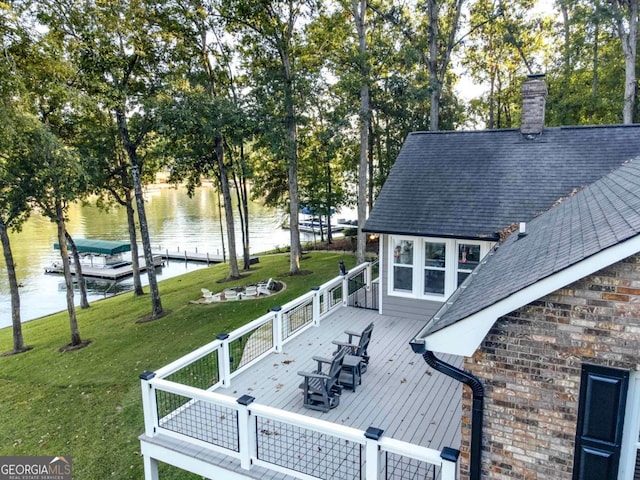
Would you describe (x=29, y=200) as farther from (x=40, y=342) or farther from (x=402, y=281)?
(x=402, y=281)

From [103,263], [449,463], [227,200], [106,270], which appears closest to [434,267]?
[449,463]

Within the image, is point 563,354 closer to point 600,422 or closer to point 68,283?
point 600,422

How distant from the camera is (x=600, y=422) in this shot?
3.87 metres

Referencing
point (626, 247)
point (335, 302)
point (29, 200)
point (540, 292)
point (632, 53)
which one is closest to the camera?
point (626, 247)

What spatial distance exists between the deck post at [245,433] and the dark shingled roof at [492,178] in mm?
6097

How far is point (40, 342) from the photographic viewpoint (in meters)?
15.8

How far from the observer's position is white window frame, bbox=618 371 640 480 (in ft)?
12.4

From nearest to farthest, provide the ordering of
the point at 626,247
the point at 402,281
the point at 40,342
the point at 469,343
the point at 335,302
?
the point at 626,247
the point at 469,343
the point at 402,281
the point at 335,302
the point at 40,342

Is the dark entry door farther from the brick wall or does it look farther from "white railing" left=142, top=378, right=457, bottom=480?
"white railing" left=142, top=378, right=457, bottom=480

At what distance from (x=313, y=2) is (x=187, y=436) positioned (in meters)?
17.8

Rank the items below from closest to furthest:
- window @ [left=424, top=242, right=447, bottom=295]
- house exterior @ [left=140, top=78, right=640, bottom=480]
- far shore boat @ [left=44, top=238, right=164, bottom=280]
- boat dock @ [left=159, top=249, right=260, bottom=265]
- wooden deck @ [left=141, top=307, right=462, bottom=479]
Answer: house exterior @ [left=140, top=78, right=640, bottom=480] < wooden deck @ [left=141, top=307, right=462, bottom=479] < window @ [left=424, top=242, right=447, bottom=295] < far shore boat @ [left=44, top=238, right=164, bottom=280] < boat dock @ [left=159, top=249, right=260, bottom=265]

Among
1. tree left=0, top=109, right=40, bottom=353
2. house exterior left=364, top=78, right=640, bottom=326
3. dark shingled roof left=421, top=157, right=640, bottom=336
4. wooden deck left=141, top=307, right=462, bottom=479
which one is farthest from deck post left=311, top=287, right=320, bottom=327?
tree left=0, top=109, right=40, bottom=353

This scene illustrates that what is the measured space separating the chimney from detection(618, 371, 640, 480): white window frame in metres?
9.61

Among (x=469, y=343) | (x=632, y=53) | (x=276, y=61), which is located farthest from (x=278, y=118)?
(x=469, y=343)
